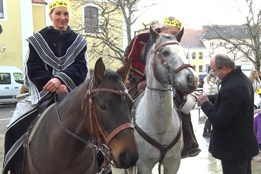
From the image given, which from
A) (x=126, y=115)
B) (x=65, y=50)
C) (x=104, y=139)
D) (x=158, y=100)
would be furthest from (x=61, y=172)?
(x=158, y=100)

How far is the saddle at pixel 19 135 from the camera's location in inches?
154

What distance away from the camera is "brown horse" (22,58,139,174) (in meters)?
2.70

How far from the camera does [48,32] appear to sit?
13.2ft

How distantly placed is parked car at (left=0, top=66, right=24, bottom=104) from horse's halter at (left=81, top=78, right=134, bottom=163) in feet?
69.4

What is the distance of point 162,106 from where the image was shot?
4.51m

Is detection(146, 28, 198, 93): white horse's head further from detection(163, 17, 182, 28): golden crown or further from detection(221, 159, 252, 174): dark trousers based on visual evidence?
detection(221, 159, 252, 174): dark trousers

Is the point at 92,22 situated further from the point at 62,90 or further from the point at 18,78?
the point at 62,90

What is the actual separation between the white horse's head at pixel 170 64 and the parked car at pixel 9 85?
19899 millimetres

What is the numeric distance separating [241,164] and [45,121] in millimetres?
2466

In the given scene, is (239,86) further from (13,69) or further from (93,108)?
(13,69)

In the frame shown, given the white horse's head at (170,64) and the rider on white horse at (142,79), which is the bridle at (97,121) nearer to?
the white horse's head at (170,64)

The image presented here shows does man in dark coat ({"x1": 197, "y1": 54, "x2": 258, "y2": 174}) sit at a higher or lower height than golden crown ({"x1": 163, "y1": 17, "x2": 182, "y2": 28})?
lower

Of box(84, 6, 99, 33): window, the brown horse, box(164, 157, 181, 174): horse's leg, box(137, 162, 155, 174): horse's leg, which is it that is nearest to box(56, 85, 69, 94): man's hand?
the brown horse

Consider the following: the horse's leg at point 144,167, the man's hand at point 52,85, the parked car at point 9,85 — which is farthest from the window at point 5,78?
the man's hand at point 52,85
